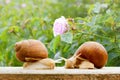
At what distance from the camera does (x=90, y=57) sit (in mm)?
1354

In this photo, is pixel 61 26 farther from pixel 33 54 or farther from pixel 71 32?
pixel 33 54

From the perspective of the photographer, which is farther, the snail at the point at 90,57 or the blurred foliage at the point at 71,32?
the blurred foliage at the point at 71,32

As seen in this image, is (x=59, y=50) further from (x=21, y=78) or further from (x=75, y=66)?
(x=21, y=78)

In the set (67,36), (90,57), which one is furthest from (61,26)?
(90,57)

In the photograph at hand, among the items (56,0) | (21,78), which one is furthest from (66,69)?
(56,0)

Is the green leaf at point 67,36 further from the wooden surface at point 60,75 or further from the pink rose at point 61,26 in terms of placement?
the wooden surface at point 60,75

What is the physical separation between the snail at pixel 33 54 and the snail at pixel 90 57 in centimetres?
8

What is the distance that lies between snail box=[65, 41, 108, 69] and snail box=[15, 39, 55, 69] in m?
0.08

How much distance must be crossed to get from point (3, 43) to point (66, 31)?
0.62m

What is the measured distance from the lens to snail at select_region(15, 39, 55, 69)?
4.35ft

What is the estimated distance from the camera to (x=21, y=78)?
4.13 feet

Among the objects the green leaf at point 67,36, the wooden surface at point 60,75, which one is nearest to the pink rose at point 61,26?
the green leaf at point 67,36

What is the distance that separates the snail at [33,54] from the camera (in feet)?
4.35

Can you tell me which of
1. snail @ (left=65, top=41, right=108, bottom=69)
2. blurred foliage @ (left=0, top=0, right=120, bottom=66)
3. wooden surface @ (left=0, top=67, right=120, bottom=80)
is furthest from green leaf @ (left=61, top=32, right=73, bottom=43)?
wooden surface @ (left=0, top=67, right=120, bottom=80)
